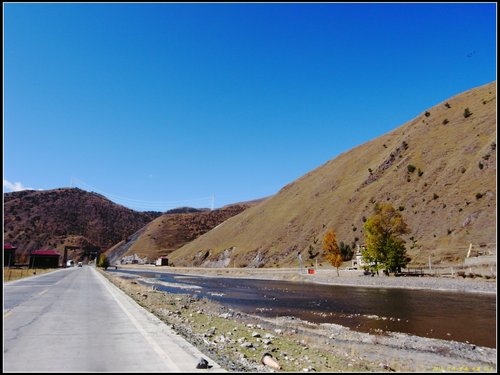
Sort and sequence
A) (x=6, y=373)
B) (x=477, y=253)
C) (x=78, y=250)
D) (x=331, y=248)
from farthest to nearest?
(x=78, y=250)
(x=331, y=248)
(x=477, y=253)
(x=6, y=373)

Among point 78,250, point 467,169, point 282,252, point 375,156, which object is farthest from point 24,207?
point 467,169

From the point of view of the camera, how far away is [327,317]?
25328 mm

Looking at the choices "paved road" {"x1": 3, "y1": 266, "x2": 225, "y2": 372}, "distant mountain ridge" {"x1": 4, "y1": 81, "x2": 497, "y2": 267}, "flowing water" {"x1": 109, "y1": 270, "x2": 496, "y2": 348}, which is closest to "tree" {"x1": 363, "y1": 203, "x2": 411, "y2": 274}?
"distant mountain ridge" {"x1": 4, "y1": 81, "x2": 497, "y2": 267}

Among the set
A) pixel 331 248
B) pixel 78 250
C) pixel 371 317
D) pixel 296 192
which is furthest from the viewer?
pixel 78 250

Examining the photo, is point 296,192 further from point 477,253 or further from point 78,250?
point 78,250

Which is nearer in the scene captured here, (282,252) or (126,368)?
(126,368)

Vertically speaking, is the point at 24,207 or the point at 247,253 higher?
the point at 24,207

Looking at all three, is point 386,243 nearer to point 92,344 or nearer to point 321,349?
point 321,349

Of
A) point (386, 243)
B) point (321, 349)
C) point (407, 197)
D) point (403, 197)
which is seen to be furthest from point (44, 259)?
point (321, 349)

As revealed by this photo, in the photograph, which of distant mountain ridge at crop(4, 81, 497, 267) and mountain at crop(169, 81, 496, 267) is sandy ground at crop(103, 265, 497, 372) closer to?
distant mountain ridge at crop(4, 81, 497, 267)

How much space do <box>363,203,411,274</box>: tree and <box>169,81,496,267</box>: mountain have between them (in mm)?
6794

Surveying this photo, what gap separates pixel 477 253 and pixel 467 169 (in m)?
30.9

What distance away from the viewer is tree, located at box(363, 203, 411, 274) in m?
60.5

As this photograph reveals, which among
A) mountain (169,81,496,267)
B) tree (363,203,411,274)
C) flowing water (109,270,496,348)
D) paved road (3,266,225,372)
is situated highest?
mountain (169,81,496,267)
